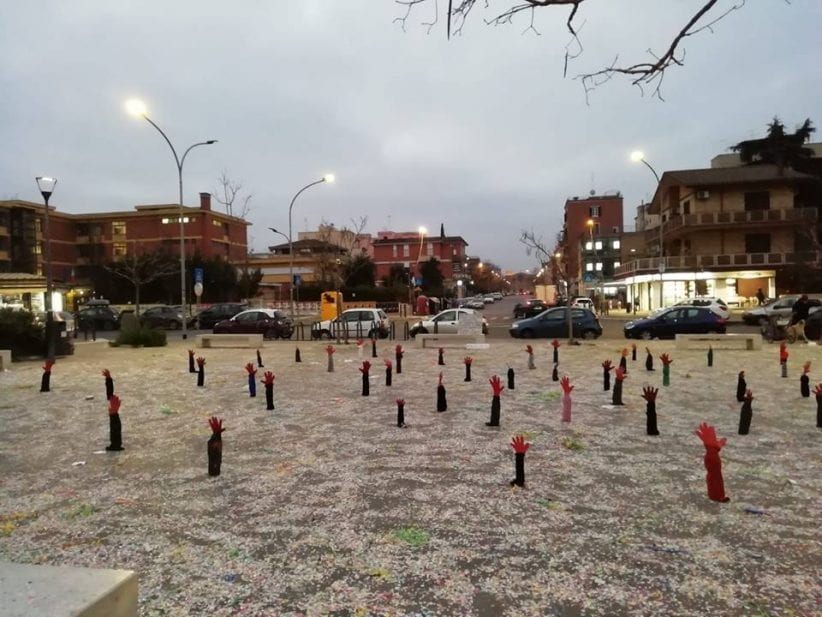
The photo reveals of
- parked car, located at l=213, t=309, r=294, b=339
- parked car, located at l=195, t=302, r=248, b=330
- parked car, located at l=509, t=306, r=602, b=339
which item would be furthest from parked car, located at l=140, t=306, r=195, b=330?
parked car, located at l=509, t=306, r=602, b=339

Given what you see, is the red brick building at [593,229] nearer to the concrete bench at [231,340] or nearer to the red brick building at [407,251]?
the red brick building at [407,251]

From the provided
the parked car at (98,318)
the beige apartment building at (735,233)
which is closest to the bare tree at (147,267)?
the parked car at (98,318)

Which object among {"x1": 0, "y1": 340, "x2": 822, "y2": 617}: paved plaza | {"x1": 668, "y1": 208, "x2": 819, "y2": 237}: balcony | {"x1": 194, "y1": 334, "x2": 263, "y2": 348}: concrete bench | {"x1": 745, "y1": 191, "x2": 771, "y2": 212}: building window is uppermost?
{"x1": 745, "y1": 191, "x2": 771, "y2": 212}: building window

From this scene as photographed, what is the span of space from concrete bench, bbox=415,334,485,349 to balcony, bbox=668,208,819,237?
106ft

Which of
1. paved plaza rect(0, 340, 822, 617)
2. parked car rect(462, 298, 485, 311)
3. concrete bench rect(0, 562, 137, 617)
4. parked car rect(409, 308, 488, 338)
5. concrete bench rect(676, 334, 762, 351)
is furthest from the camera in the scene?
parked car rect(462, 298, 485, 311)

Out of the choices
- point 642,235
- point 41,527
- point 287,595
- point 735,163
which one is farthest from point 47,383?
point 642,235

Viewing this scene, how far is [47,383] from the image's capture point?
40.4 ft

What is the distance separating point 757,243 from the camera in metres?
47.6

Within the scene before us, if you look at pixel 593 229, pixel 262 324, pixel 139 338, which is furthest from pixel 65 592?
pixel 593 229

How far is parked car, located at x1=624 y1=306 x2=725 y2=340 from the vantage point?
24188 millimetres

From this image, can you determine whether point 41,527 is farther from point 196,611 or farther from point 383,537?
point 383,537

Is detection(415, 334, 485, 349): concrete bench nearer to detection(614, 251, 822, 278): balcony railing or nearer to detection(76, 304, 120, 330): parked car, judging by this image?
detection(76, 304, 120, 330): parked car

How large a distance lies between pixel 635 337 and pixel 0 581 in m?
25.1

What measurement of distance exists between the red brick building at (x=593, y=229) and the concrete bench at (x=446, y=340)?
64.5 m
